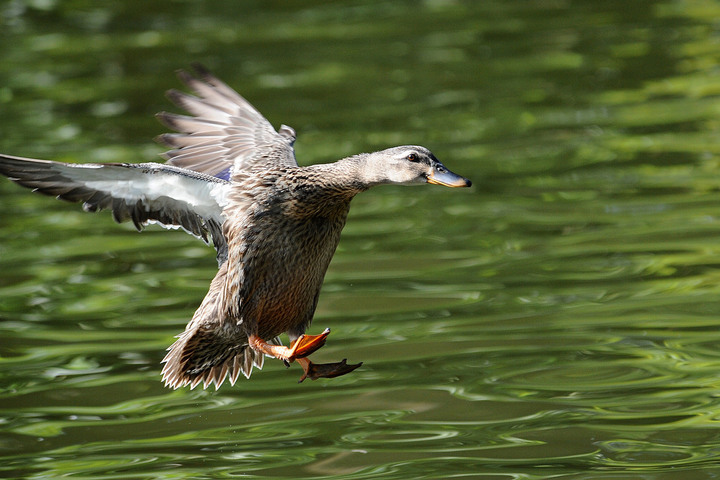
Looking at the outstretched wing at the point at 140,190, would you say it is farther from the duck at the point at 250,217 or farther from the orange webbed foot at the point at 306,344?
the orange webbed foot at the point at 306,344

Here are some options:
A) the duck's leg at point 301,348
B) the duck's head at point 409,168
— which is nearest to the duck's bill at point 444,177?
the duck's head at point 409,168

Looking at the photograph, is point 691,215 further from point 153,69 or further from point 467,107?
point 153,69

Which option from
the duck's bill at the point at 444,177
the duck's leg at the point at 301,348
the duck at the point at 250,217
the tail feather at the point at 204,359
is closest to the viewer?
the duck's leg at the point at 301,348

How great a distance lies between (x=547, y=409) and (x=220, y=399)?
79.6 inches

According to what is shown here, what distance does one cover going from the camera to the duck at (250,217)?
6.27 meters

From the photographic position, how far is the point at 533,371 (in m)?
7.52

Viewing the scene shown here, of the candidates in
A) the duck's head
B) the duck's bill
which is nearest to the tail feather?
the duck's head

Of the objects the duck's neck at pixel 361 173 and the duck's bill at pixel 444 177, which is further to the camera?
the duck's neck at pixel 361 173

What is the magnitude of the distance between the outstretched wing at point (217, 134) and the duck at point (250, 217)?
0.51 m

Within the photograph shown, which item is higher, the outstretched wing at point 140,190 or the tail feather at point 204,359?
the outstretched wing at point 140,190

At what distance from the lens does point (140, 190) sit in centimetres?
663

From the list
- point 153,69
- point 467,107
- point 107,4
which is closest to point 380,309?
point 467,107

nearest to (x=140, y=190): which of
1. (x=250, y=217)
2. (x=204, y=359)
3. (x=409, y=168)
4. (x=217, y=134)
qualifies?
(x=250, y=217)

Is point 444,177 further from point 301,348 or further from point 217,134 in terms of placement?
point 217,134
